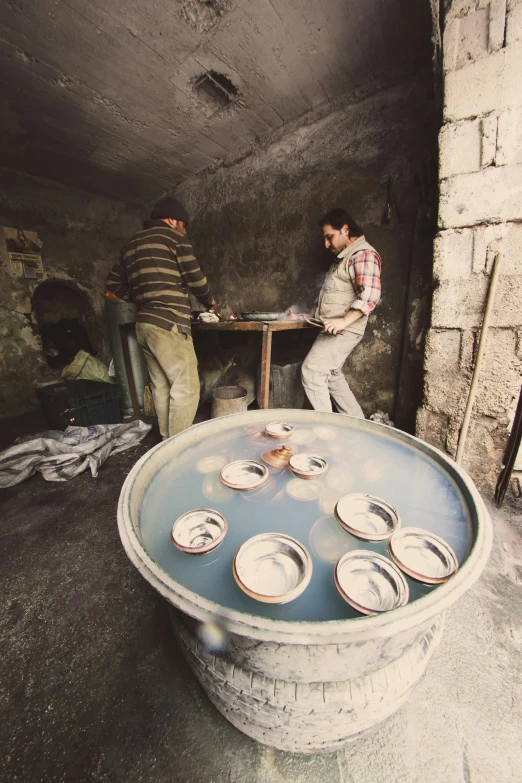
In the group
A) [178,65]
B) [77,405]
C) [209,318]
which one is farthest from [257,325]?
[178,65]

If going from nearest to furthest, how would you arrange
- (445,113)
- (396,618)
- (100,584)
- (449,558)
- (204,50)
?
(396,618), (449,558), (100,584), (445,113), (204,50)

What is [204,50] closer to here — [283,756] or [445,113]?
[445,113]

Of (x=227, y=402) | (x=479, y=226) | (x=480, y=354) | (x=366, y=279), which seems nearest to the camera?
(x=479, y=226)

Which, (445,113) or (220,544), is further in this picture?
(445,113)

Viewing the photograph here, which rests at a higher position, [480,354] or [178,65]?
[178,65]

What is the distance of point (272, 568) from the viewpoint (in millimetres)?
902

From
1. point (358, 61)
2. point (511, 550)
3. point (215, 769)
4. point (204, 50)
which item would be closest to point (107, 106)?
point (204, 50)

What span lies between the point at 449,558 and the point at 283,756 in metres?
1.04

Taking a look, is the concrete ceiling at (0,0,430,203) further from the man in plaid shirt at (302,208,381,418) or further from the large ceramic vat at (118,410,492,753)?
the large ceramic vat at (118,410,492,753)

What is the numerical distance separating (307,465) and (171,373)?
2.28 m

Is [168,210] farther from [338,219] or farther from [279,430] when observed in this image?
[279,430]

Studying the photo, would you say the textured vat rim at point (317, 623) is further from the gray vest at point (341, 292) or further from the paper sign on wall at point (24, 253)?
the paper sign on wall at point (24, 253)

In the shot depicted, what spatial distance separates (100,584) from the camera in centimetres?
184

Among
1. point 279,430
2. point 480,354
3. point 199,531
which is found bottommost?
point 199,531
